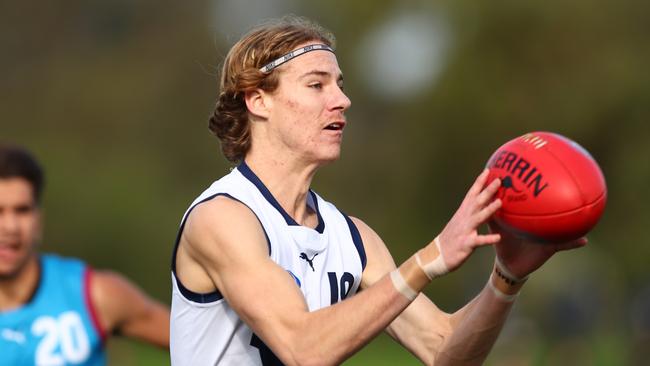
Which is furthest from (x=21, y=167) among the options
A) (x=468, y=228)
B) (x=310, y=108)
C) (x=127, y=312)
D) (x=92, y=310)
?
(x=468, y=228)

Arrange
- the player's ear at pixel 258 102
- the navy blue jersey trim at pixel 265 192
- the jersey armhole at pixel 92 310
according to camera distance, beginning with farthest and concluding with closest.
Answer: the jersey armhole at pixel 92 310 < the player's ear at pixel 258 102 < the navy blue jersey trim at pixel 265 192

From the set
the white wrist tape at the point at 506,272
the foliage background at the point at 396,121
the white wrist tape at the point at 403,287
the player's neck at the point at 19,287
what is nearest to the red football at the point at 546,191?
the white wrist tape at the point at 506,272

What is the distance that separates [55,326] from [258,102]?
190 cm

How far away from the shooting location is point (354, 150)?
3102cm

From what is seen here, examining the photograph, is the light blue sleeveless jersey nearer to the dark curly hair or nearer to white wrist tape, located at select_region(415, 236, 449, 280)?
the dark curly hair

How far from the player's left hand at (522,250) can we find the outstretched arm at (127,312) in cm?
234

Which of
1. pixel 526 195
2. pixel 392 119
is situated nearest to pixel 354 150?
pixel 392 119

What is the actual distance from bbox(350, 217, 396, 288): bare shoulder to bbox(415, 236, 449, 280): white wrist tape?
943mm

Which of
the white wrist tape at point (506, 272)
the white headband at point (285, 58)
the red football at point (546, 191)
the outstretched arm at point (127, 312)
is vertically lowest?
the outstretched arm at point (127, 312)

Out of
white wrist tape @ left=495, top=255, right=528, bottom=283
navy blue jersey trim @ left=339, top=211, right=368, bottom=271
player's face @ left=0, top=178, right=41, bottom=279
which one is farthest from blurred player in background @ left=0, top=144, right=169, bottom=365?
white wrist tape @ left=495, top=255, right=528, bottom=283

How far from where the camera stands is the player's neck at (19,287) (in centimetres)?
652

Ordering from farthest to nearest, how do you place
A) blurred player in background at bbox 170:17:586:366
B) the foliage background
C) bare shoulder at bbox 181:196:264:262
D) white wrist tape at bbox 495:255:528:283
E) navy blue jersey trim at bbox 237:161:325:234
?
the foliage background < navy blue jersey trim at bbox 237:161:325:234 < white wrist tape at bbox 495:255:528:283 < bare shoulder at bbox 181:196:264:262 < blurred player in background at bbox 170:17:586:366

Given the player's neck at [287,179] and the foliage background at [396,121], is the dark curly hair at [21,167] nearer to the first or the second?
the player's neck at [287,179]

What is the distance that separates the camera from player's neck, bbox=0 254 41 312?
6516 millimetres
